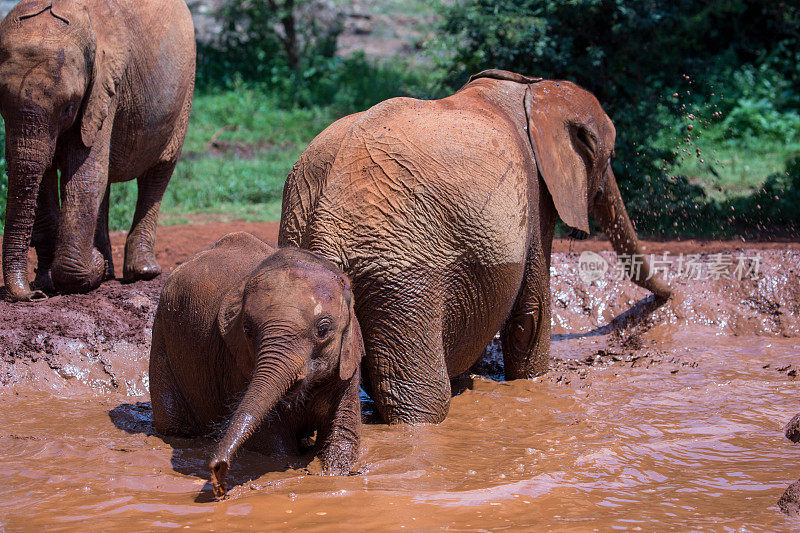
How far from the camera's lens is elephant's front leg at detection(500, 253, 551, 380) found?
5922 millimetres

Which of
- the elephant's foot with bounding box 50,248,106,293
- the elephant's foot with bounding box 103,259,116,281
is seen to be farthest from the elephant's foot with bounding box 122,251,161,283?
the elephant's foot with bounding box 50,248,106,293

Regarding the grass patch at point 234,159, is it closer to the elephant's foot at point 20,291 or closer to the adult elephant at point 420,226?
the elephant's foot at point 20,291

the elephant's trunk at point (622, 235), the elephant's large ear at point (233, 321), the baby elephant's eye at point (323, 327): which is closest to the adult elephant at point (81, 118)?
the elephant's large ear at point (233, 321)

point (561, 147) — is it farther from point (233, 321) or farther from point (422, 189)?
point (233, 321)

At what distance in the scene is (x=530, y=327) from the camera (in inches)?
241

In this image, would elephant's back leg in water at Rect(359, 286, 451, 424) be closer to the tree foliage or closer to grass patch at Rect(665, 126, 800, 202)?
the tree foliage

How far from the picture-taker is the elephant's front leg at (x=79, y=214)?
6.49 meters

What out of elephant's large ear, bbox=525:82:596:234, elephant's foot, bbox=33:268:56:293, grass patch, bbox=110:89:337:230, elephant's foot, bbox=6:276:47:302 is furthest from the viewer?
grass patch, bbox=110:89:337:230

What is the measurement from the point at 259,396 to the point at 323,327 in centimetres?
43

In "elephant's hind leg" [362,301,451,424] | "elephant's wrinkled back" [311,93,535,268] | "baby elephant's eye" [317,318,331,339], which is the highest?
"elephant's wrinkled back" [311,93,535,268]

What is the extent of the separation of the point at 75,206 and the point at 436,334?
122 inches

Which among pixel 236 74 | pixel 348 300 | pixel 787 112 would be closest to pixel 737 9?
pixel 787 112

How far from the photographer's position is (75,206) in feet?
21.3

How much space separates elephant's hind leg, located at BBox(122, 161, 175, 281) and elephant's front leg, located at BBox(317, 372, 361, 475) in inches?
147
